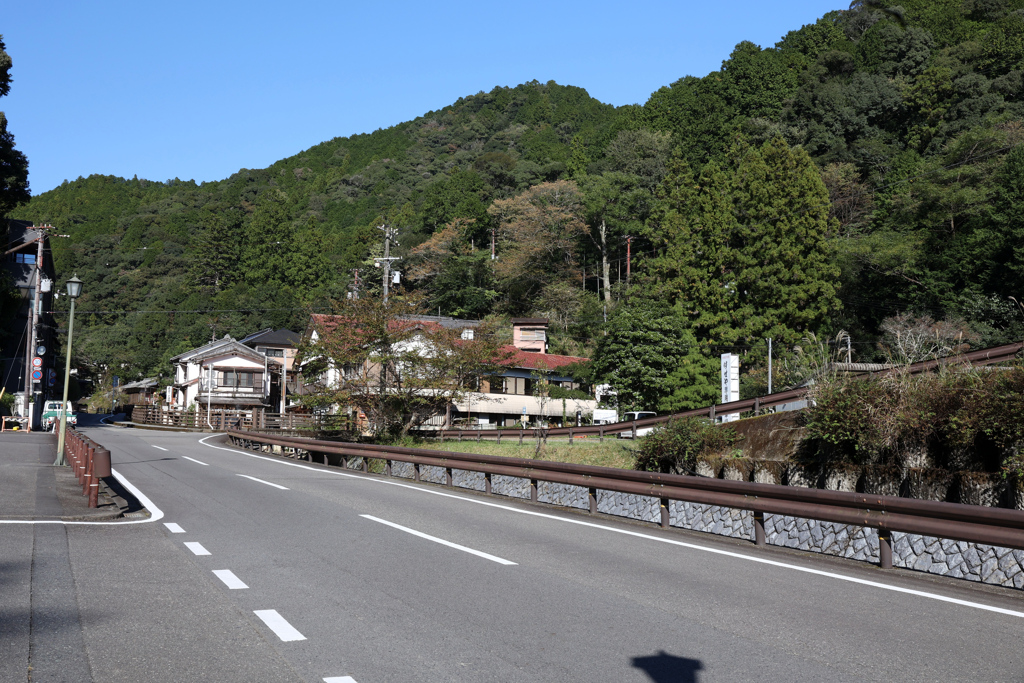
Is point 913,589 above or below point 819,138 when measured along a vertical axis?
below

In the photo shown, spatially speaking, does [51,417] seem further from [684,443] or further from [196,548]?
[196,548]

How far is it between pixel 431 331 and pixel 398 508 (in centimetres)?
2335

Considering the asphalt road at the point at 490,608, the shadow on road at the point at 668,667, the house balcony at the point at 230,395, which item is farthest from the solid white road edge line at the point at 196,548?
the house balcony at the point at 230,395

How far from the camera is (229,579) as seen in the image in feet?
24.9

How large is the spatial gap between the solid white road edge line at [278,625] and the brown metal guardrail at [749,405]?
37.6ft

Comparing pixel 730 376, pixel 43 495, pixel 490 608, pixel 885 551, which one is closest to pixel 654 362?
pixel 730 376

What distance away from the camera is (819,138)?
64938 mm

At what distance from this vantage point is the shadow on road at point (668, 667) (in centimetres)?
480

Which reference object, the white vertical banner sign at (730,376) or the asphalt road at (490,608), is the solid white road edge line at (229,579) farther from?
the white vertical banner sign at (730,376)

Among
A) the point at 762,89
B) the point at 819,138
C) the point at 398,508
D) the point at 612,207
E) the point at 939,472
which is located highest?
the point at 762,89

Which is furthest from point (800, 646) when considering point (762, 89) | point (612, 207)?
point (762, 89)

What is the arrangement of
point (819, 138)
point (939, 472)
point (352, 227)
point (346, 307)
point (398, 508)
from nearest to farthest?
point (939, 472)
point (398, 508)
point (346, 307)
point (819, 138)
point (352, 227)

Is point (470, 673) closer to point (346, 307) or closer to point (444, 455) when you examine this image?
point (444, 455)

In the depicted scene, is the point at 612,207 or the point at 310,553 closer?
the point at 310,553
